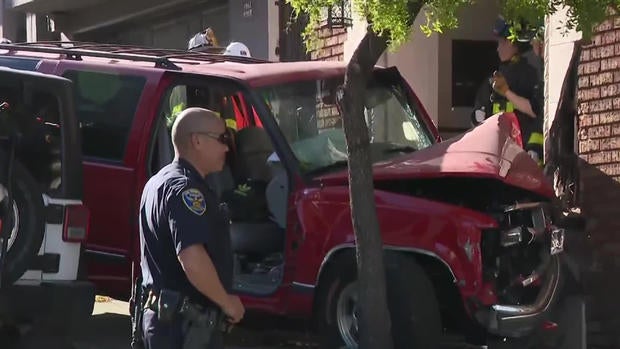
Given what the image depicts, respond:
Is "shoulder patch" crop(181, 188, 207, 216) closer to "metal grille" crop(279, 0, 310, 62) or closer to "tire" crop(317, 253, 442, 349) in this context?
"tire" crop(317, 253, 442, 349)

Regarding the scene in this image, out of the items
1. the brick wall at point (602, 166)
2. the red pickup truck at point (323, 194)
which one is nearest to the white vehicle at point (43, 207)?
the red pickup truck at point (323, 194)

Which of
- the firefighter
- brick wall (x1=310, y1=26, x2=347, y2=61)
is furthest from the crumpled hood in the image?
brick wall (x1=310, y1=26, x2=347, y2=61)

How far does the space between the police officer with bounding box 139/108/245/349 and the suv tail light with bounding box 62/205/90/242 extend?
2.30 metres

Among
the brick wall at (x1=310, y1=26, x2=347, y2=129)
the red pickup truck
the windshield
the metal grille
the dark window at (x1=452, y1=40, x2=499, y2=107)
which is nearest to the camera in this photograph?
the red pickup truck

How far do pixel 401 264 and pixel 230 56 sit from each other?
2886 millimetres

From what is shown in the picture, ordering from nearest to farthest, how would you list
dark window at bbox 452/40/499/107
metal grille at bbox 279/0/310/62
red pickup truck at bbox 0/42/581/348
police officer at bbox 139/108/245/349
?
1. police officer at bbox 139/108/245/349
2. red pickup truck at bbox 0/42/581/348
3. dark window at bbox 452/40/499/107
4. metal grille at bbox 279/0/310/62

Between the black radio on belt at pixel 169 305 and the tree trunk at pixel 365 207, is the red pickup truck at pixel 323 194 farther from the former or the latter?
the black radio on belt at pixel 169 305

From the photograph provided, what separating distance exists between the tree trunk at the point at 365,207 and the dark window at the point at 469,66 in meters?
6.14

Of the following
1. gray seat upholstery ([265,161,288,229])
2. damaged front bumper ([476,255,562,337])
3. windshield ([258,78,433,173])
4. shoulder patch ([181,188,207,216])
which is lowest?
damaged front bumper ([476,255,562,337])

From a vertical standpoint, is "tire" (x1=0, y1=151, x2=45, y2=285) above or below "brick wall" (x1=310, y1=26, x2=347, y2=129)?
below

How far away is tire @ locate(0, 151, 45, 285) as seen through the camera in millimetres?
6664

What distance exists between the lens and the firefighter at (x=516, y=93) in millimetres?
8906

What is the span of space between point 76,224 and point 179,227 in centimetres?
267

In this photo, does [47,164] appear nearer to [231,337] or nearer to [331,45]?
[231,337]
